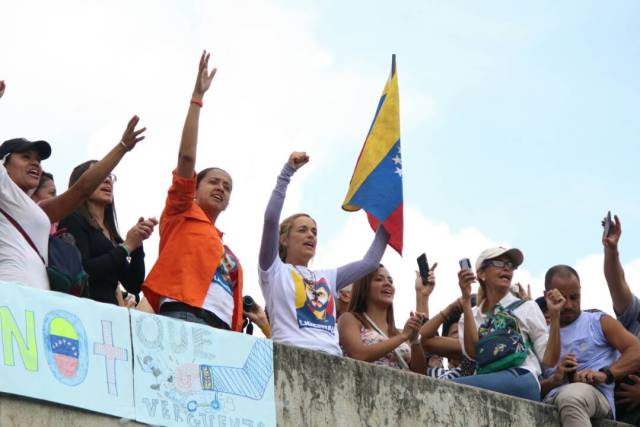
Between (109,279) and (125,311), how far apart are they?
0.88 meters

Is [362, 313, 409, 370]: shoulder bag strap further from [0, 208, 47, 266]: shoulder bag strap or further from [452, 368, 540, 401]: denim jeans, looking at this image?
[0, 208, 47, 266]: shoulder bag strap

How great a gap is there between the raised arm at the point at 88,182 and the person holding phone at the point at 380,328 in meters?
2.07

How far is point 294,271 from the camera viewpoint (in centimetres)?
859

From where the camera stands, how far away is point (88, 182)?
25.2 feet

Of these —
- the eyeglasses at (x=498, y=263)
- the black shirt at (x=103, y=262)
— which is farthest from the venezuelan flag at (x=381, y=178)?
the black shirt at (x=103, y=262)

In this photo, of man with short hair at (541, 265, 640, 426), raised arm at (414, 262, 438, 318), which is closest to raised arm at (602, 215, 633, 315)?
man with short hair at (541, 265, 640, 426)

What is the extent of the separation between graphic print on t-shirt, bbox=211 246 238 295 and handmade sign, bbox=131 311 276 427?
52 cm

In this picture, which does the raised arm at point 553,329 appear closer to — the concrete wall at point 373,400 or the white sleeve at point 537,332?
the white sleeve at point 537,332

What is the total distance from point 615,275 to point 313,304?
250 cm

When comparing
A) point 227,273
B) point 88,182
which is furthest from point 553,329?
point 88,182

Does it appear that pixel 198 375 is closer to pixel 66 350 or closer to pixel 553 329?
pixel 66 350

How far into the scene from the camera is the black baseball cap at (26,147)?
302 inches

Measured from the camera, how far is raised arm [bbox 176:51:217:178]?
26.2 feet

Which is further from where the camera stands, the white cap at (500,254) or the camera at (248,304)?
the white cap at (500,254)
